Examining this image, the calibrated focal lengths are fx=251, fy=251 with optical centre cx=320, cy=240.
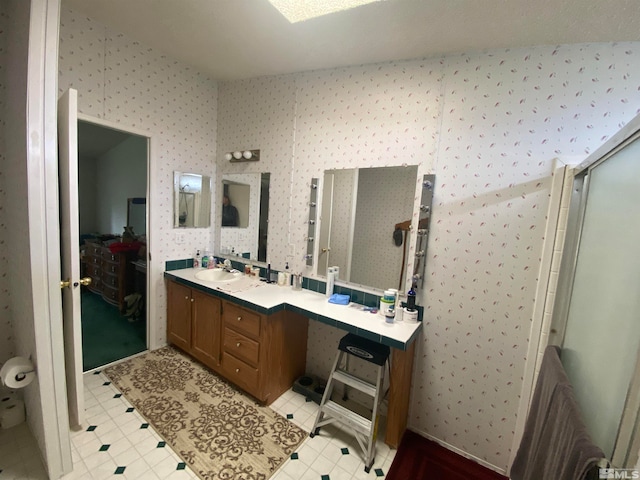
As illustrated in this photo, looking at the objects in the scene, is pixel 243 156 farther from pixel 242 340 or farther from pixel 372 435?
pixel 372 435

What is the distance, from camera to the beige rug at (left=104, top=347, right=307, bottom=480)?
145cm

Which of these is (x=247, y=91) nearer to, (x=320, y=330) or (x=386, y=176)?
(x=386, y=176)

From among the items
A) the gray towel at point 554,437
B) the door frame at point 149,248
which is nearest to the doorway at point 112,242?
the door frame at point 149,248

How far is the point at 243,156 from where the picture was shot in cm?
248

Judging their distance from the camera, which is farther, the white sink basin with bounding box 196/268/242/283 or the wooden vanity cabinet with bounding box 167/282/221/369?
the white sink basin with bounding box 196/268/242/283

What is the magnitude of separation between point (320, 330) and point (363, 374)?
0.48 meters

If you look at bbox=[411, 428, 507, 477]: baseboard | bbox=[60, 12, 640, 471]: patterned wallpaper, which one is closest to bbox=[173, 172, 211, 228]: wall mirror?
bbox=[60, 12, 640, 471]: patterned wallpaper

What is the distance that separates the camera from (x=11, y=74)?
135cm

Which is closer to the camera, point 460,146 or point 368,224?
point 460,146

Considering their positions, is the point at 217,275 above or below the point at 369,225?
below

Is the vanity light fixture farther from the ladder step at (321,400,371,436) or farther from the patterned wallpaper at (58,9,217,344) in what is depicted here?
the ladder step at (321,400,371,436)

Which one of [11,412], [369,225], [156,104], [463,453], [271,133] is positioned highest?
[156,104]

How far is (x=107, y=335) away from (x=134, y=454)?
1.70 meters

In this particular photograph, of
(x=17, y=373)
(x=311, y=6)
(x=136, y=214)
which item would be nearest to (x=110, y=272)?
(x=136, y=214)
